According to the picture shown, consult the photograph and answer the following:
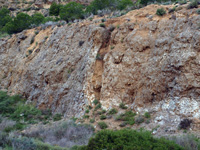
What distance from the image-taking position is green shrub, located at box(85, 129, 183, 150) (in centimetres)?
584

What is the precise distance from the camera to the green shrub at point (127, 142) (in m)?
5.84

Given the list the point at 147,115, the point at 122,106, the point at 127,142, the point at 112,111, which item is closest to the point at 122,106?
the point at 122,106

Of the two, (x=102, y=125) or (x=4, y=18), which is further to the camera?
(x=4, y=18)

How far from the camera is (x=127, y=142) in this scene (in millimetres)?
6020

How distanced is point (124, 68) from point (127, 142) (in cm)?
668

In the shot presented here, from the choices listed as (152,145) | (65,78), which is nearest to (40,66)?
(65,78)

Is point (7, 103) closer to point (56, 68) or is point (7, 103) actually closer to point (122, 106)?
point (56, 68)

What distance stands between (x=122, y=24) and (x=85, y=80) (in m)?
4.54

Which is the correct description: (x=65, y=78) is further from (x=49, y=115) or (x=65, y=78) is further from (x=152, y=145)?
(x=152, y=145)

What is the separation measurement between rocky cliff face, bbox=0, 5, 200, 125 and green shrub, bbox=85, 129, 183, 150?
2.99m

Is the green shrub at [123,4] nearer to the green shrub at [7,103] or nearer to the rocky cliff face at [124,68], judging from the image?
the rocky cliff face at [124,68]

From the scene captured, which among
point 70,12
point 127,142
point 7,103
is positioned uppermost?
point 70,12

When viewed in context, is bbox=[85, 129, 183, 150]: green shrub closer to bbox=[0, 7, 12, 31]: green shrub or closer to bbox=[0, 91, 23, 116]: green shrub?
bbox=[0, 91, 23, 116]: green shrub

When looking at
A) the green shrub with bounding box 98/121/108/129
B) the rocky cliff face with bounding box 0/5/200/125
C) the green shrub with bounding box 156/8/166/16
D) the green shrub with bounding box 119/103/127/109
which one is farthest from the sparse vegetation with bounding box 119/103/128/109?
the green shrub with bounding box 156/8/166/16
